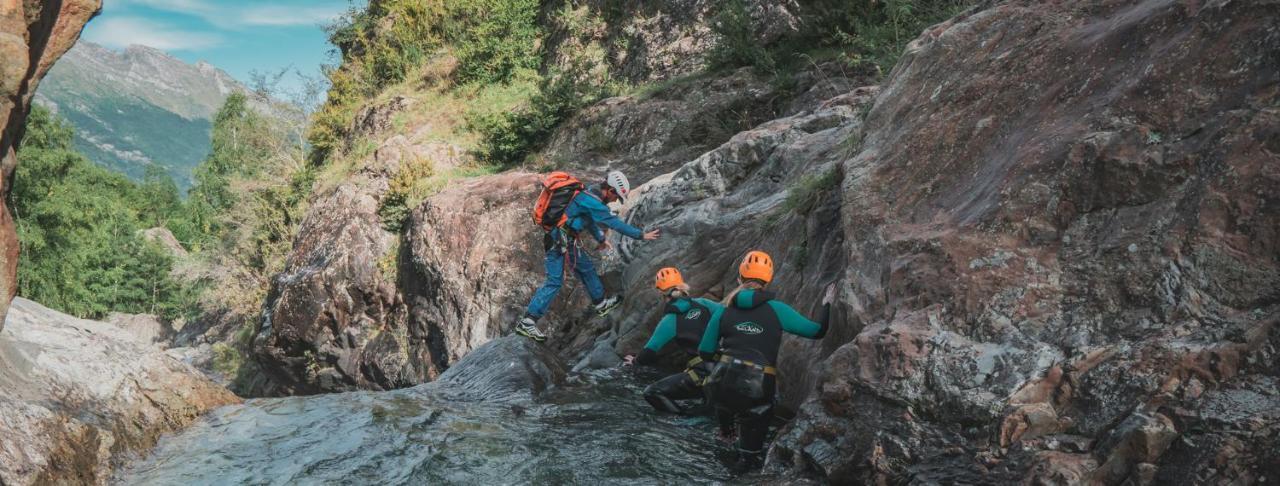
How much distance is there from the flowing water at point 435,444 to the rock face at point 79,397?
225mm

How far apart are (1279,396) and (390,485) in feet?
16.9

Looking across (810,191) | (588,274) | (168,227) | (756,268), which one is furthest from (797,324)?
(168,227)

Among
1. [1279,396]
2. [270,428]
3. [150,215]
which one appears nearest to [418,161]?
[270,428]

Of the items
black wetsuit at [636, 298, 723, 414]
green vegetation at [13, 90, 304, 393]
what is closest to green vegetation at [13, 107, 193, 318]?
green vegetation at [13, 90, 304, 393]

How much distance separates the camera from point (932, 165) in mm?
6418

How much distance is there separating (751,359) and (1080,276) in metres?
2.17

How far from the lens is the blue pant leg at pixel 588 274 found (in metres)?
11.1

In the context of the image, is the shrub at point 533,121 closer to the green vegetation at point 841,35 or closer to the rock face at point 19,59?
the green vegetation at point 841,35

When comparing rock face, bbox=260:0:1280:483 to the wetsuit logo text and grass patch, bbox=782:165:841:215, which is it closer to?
grass patch, bbox=782:165:841:215

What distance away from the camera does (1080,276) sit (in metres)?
4.74

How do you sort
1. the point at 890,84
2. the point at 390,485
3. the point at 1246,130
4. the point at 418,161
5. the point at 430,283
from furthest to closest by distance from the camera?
1. the point at 418,161
2. the point at 430,283
3. the point at 890,84
4. the point at 390,485
5. the point at 1246,130

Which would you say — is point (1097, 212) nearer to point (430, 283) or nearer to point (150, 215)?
point (430, 283)

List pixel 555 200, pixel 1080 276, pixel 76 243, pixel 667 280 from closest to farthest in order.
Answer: pixel 1080 276, pixel 667 280, pixel 555 200, pixel 76 243

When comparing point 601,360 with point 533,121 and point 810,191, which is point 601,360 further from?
point 533,121
